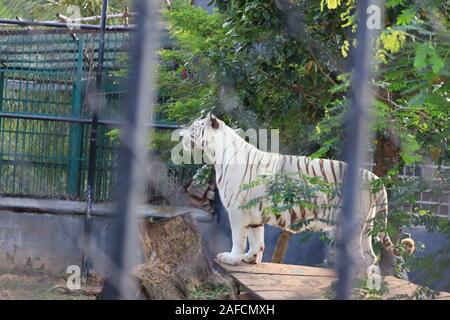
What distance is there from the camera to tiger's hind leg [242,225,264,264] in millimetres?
5289

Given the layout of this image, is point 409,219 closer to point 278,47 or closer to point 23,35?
point 278,47

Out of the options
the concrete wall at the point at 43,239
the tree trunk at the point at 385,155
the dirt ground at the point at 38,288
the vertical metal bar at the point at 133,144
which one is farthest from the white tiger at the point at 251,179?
the vertical metal bar at the point at 133,144

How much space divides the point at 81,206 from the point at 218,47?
248cm

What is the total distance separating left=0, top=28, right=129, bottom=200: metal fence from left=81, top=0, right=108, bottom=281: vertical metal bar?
209mm

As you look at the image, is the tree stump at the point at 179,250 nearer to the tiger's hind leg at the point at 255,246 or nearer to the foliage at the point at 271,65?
the tiger's hind leg at the point at 255,246

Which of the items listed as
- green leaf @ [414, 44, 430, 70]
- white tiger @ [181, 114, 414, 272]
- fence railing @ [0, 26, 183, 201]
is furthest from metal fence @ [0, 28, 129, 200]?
green leaf @ [414, 44, 430, 70]

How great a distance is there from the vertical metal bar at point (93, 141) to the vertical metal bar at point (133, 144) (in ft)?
20.5

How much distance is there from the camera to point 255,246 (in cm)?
535

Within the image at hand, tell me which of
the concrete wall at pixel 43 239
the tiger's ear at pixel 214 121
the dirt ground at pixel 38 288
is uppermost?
the tiger's ear at pixel 214 121

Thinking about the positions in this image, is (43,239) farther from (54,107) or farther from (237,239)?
(237,239)

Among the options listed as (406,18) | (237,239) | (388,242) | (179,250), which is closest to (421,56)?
(406,18)

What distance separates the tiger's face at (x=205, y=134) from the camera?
17.9ft

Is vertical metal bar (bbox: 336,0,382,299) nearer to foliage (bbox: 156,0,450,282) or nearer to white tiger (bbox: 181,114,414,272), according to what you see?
Result: white tiger (bbox: 181,114,414,272)
